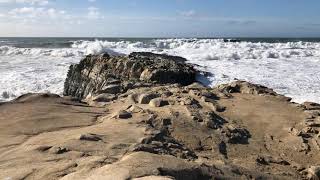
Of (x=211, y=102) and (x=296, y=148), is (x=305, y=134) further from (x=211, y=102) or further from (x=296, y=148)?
(x=211, y=102)

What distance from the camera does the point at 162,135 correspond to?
4184 millimetres

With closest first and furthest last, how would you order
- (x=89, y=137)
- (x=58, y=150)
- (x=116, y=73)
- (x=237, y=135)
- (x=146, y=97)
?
1. (x=58, y=150)
2. (x=89, y=137)
3. (x=237, y=135)
4. (x=146, y=97)
5. (x=116, y=73)

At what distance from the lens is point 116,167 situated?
3021 millimetres

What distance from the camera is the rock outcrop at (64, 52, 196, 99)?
7628 millimetres

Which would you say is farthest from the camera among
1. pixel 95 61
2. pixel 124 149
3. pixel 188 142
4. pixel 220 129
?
pixel 95 61

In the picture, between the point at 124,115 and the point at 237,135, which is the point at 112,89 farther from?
the point at 237,135

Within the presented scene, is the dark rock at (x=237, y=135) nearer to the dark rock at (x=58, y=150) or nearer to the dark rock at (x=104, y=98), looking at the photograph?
the dark rock at (x=58, y=150)

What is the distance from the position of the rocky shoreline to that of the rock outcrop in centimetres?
116

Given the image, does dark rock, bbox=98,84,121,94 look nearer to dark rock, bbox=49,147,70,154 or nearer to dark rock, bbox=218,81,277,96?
dark rock, bbox=218,81,277,96

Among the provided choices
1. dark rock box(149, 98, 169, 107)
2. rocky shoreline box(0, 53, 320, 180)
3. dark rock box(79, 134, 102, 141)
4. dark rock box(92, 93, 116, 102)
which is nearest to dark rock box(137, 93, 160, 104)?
rocky shoreline box(0, 53, 320, 180)

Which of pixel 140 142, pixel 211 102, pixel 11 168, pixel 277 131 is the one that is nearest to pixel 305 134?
pixel 277 131

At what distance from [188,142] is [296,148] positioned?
3.31 ft

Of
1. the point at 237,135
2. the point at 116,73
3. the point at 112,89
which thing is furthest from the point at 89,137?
the point at 116,73

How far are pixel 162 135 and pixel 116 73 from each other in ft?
13.6
